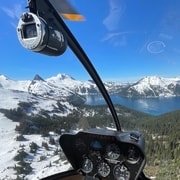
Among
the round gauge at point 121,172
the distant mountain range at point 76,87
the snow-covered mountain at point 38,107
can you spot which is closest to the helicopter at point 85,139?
the round gauge at point 121,172

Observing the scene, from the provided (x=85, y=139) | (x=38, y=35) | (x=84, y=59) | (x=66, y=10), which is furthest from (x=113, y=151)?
(x=38, y=35)

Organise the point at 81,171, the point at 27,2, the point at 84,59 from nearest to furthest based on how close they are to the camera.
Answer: the point at 27,2 < the point at 84,59 < the point at 81,171

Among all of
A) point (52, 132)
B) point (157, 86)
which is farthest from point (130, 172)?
point (157, 86)

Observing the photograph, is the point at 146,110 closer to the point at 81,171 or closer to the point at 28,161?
the point at 81,171

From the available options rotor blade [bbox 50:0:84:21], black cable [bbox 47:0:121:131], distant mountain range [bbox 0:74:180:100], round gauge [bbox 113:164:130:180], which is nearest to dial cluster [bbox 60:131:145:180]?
round gauge [bbox 113:164:130:180]

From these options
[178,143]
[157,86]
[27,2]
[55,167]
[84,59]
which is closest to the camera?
[27,2]

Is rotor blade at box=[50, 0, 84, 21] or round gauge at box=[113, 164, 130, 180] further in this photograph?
round gauge at box=[113, 164, 130, 180]

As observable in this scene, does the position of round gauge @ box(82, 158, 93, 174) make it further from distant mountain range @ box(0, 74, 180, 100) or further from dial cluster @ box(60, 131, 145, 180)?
distant mountain range @ box(0, 74, 180, 100)
